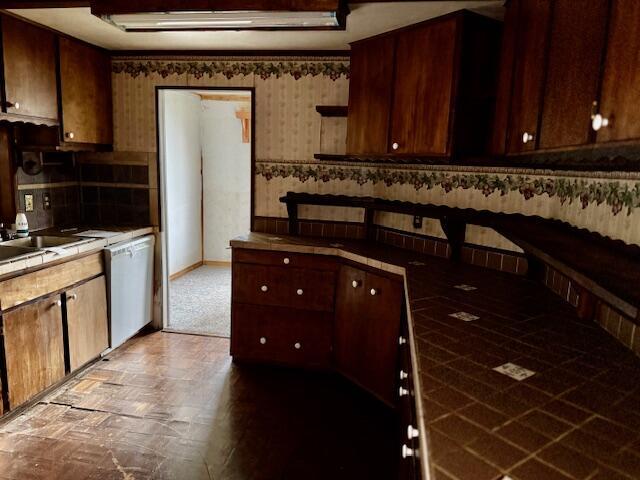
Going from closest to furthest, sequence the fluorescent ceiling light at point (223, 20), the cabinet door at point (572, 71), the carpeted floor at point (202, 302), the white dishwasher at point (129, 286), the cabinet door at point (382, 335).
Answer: the cabinet door at point (572, 71) < the fluorescent ceiling light at point (223, 20) < the cabinet door at point (382, 335) < the white dishwasher at point (129, 286) < the carpeted floor at point (202, 302)

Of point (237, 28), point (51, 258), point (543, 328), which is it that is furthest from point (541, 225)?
point (51, 258)

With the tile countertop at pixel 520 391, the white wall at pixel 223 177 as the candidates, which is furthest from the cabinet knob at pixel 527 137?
the white wall at pixel 223 177

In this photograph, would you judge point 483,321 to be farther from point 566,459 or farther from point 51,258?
point 51,258

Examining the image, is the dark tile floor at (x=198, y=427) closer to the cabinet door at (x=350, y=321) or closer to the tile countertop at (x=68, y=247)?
the cabinet door at (x=350, y=321)

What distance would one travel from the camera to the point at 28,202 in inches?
129

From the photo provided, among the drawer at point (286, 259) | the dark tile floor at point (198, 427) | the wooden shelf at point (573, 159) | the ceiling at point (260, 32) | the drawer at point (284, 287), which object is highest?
the ceiling at point (260, 32)

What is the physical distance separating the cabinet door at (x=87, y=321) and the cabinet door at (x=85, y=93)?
1.08 metres

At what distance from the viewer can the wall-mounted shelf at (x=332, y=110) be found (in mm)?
3262

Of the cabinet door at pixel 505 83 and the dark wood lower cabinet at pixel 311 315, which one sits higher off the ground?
the cabinet door at pixel 505 83

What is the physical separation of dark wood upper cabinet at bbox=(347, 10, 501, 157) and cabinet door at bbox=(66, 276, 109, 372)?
2153mm

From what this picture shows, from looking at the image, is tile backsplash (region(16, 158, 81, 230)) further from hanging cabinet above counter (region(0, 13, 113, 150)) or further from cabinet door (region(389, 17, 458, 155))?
cabinet door (region(389, 17, 458, 155))

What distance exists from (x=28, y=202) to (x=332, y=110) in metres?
2.31

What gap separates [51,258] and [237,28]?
5.75 feet

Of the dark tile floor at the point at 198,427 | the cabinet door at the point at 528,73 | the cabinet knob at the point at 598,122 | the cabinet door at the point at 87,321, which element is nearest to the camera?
the cabinet knob at the point at 598,122
